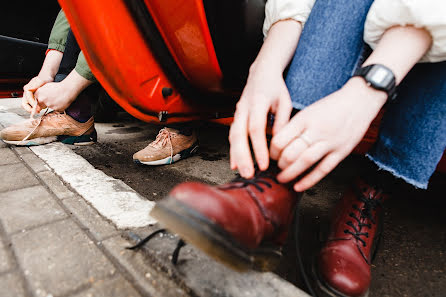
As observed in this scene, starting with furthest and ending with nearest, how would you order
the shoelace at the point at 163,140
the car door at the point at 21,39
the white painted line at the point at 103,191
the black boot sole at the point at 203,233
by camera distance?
the car door at the point at 21,39 → the shoelace at the point at 163,140 → the white painted line at the point at 103,191 → the black boot sole at the point at 203,233

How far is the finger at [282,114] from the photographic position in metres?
0.54

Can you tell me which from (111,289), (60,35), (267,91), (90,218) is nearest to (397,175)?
(267,91)

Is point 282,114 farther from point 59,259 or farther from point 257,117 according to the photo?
point 59,259

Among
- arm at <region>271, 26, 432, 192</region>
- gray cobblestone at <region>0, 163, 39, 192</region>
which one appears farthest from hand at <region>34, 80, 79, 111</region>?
arm at <region>271, 26, 432, 192</region>

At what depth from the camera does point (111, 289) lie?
0.53 metres

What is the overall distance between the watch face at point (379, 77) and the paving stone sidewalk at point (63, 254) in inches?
22.1

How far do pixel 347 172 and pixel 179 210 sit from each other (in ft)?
4.75

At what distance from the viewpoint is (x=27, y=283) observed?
528 millimetres

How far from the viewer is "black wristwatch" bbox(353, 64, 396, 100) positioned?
51 centimetres

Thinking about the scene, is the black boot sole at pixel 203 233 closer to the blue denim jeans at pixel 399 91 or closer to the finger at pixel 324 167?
the finger at pixel 324 167

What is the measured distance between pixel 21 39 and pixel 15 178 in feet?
5.47

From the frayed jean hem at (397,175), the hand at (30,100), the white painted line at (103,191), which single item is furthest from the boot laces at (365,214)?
the hand at (30,100)

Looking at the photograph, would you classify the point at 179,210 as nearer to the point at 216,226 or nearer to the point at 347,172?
the point at 216,226

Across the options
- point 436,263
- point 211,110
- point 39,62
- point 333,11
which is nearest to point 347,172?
point 436,263
